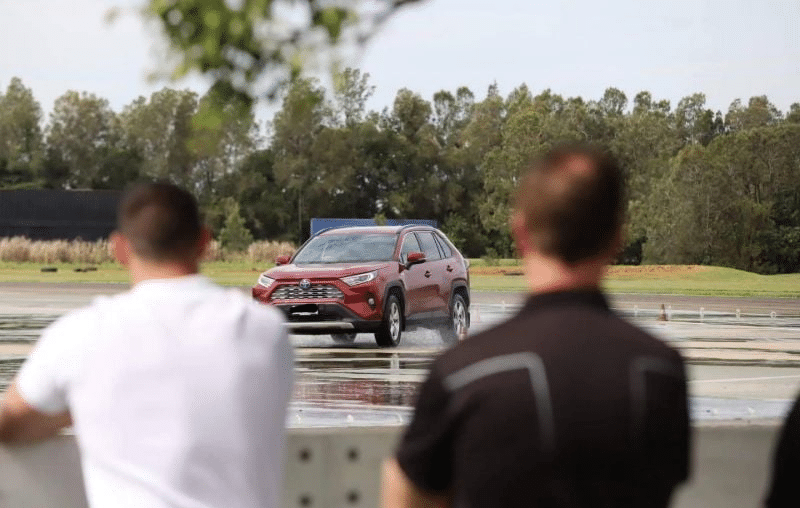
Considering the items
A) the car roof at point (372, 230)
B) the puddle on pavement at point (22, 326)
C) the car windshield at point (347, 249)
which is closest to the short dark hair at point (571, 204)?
the car windshield at point (347, 249)

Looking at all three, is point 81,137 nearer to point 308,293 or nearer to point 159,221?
point 308,293

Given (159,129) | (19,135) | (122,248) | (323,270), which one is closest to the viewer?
(122,248)

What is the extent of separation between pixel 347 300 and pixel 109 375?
17539 mm

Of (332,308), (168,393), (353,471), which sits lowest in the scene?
(332,308)

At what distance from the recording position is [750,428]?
541 cm

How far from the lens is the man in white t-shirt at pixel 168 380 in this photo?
3385 millimetres

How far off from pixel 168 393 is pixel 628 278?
193 feet

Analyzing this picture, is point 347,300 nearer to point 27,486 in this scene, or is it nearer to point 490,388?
point 27,486

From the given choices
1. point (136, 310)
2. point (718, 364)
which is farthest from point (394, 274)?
point (136, 310)

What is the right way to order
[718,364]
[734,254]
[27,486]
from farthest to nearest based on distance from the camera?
[734,254] < [718,364] < [27,486]

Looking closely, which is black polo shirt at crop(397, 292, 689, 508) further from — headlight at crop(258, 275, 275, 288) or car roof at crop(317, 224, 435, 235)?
car roof at crop(317, 224, 435, 235)

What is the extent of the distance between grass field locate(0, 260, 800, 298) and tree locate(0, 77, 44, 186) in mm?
50547

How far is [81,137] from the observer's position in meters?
126

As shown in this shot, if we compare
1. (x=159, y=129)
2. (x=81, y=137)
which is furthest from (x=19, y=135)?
(x=159, y=129)
